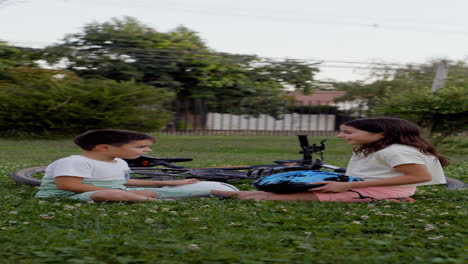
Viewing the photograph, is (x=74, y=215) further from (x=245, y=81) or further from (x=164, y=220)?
(x=245, y=81)

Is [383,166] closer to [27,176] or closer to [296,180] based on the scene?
[296,180]

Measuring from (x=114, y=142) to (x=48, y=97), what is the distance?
34.0 ft

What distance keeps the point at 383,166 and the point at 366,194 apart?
34cm

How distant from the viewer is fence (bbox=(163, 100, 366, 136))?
20484 mm

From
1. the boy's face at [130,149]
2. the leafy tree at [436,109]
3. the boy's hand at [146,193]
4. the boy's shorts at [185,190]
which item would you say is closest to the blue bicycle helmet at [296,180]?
the boy's shorts at [185,190]

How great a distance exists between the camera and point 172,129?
802 inches

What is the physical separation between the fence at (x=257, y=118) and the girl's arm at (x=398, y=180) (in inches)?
607

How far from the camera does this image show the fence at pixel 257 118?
2048 centimetres

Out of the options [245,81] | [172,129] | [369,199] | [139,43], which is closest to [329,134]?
[245,81]

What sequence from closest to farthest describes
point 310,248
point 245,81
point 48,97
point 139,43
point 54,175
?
point 310,248, point 54,175, point 48,97, point 139,43, point 245,81

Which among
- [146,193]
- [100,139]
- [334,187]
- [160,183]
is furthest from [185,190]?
[334,187]

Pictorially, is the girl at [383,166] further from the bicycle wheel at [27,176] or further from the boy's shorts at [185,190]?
the bicycle wheel at [27,176]

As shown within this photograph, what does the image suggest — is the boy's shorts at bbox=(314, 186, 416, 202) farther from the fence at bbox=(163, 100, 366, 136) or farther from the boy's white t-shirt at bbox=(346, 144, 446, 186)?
the fence at bbox=(163, 100, 366, 136)

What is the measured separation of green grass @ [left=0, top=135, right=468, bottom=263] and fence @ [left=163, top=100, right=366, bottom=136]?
50.4ft
